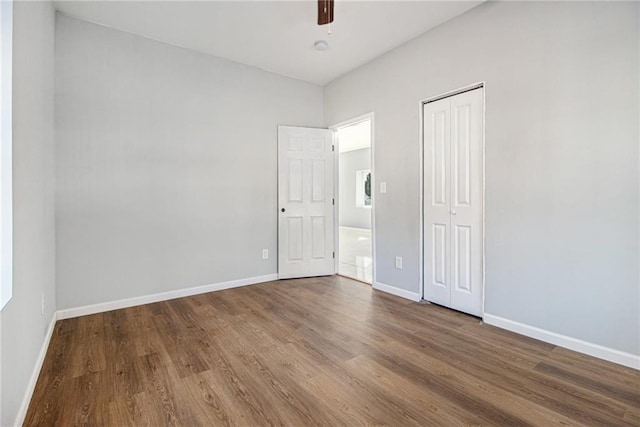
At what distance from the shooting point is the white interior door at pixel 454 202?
2822 millimetres

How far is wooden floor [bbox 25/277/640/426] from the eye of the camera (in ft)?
5.17

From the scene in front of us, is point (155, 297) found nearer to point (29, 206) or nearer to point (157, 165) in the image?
point (157, 165)

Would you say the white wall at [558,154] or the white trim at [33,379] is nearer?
the white trim at [33,379]

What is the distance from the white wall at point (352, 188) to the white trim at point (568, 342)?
24.2ft

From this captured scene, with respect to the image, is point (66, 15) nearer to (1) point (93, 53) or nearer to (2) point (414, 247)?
(1) point (93, 53)

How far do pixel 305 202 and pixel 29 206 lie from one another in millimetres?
2925

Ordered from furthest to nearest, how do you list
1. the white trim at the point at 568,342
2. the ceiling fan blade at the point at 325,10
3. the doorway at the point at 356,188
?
the doorway at the point at 356,188
the ceiling fan blade at the point at 325,10
the white trim at the point at 568,342

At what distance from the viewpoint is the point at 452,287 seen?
3.04 m

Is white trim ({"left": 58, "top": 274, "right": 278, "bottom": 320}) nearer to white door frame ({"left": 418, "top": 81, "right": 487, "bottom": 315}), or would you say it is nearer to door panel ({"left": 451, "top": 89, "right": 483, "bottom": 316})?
white door frame ({"left": 418, "top": 81, "right": 487, "bottom": 315})

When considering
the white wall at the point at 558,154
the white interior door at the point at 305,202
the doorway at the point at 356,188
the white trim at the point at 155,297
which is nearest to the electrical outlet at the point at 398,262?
the white wall at the point at 558,154

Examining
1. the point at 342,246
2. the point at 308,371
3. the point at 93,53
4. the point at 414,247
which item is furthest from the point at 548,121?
the point at 342,246

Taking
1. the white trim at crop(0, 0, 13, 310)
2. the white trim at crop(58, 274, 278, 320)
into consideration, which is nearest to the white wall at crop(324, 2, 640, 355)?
the white trim at crop(58, 274, 278, 320)

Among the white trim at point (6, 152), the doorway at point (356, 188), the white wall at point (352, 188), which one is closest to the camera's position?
the white trim at point (6, 152)

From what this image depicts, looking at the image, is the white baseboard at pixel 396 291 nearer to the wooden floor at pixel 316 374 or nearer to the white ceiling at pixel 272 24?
the wooden floor at pixel 316 374
